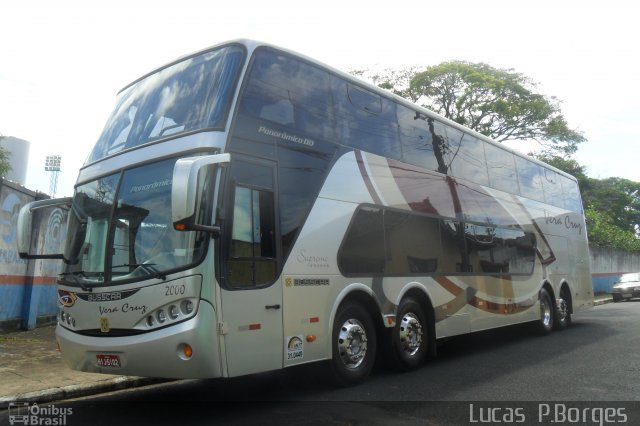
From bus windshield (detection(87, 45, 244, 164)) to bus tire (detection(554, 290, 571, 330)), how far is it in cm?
1044

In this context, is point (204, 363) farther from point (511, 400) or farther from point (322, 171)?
point (511, 400)

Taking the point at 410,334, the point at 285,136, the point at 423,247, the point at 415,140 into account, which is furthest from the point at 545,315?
the point at 285,136

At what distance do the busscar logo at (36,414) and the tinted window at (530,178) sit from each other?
391 inches

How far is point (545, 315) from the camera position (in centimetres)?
1252

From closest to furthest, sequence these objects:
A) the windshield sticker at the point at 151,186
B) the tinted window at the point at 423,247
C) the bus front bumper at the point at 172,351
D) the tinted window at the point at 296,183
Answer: the bus front bumper at the point at 172,351, the windshield sticker at the point at 151,186, the tinted window at the point at 296,183, the tinted window at the point at 423,247

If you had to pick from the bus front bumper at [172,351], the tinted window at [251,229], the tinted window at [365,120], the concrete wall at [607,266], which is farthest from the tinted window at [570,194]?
the concrete wall at [607,266]

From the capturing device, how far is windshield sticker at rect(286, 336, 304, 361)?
5906 millimetres

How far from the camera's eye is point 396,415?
5.42 m

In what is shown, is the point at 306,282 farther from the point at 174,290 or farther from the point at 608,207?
the point at 608,207

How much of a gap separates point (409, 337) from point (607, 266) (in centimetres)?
2877

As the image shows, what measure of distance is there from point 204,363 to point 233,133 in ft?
7.61

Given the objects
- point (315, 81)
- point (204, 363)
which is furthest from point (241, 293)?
point (315, 81)

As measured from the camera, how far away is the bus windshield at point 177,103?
585cm

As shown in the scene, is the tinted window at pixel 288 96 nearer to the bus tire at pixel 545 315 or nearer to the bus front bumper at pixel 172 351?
the bus front bumper at pixel 172 351
